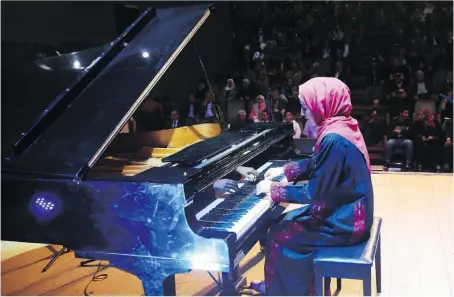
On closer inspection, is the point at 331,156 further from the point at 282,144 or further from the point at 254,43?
the point at 254,43

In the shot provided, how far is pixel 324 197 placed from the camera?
6.74 feet

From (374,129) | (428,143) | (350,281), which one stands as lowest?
(350,281)

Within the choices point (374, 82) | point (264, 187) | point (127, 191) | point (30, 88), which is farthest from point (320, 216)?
point (374, 82)

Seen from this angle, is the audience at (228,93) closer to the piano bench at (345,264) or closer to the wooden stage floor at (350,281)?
the wooden stage floor at (350,281)

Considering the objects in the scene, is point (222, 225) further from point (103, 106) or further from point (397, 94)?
point (397, 94)

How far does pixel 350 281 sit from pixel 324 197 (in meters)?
1.09

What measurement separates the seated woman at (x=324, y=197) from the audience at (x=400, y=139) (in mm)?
4379

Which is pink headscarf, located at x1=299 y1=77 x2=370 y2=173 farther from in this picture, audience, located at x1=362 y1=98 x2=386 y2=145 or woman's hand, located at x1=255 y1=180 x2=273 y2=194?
audience, located at x1=362 y1=98 x2=386 y2=145

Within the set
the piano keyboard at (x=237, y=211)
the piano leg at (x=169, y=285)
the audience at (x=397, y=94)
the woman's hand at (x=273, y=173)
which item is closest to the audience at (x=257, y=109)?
the audience at (x=397, y=94)

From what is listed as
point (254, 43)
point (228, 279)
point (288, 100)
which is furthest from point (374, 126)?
point (228, 279)

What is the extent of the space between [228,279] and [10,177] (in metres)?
1.26

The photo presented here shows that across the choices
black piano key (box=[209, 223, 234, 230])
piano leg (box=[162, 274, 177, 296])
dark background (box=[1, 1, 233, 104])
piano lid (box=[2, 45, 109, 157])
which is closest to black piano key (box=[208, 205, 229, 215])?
black piano key (box=[209, 223, 234, 230])

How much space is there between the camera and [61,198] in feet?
6.26

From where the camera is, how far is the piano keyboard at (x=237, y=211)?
197 centimetres
